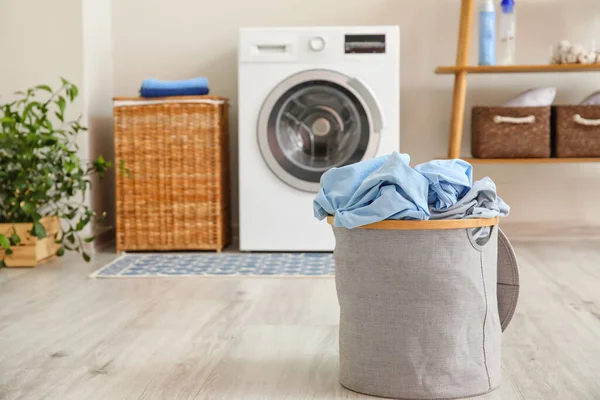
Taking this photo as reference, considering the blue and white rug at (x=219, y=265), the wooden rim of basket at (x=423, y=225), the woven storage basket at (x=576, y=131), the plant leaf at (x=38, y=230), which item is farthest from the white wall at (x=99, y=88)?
the wooden rim of basket at (x=423, y=225)

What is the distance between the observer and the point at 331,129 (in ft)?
11.2

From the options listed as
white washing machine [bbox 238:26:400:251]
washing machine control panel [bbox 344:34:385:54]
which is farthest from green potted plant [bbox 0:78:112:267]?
washing machine control panel [bbox 344:34:385:54]

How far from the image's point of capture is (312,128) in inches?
135

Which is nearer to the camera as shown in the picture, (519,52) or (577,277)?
(577,277)

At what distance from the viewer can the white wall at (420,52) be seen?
3826 millimetres

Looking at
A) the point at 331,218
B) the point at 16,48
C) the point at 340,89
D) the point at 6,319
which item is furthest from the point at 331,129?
the point at 331,218

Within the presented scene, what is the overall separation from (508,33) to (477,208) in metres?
2.27

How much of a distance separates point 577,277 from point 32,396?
6.23ft

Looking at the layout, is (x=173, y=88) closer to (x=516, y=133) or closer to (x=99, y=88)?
(x=99, y=88)

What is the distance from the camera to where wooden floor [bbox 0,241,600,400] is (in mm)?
1598

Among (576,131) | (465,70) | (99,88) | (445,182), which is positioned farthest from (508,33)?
(445,182)

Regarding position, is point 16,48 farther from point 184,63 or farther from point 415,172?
point 415,172

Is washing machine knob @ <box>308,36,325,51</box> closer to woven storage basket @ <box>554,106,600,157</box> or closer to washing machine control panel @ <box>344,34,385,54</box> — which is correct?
washing machine control panel @ <box>344,34,385,54</box>

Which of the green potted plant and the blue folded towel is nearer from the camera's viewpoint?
the green potted plant
